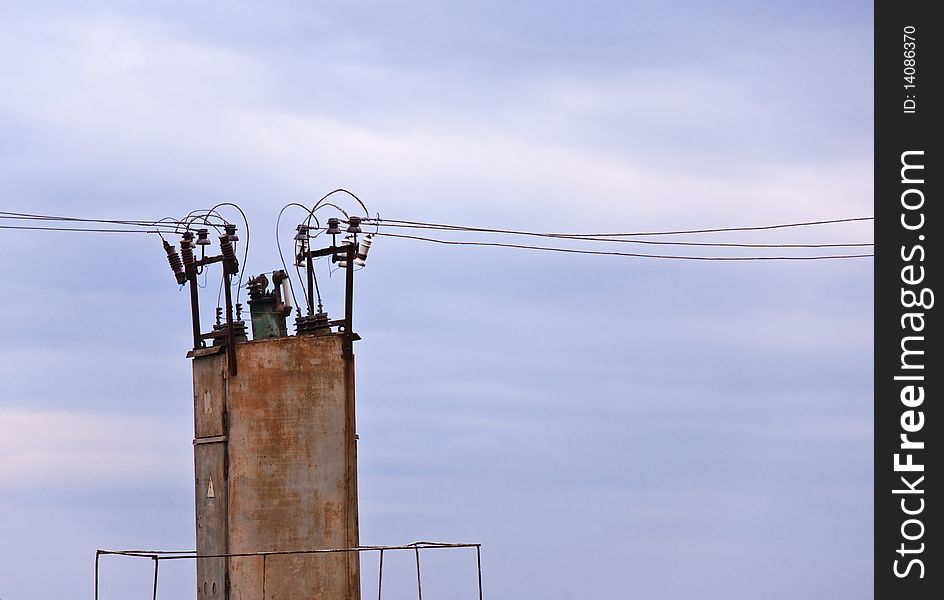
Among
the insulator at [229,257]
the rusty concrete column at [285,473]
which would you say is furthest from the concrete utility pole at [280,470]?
the insulator at [229,257]

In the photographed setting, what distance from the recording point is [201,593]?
31750mm

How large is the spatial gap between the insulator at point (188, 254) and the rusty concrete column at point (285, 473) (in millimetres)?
→ 2513

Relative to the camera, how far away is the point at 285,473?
30875 millimetres

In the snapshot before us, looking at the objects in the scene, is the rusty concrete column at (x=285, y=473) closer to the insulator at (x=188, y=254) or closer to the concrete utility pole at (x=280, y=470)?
the concrete utility pole at (x=280, y=470)

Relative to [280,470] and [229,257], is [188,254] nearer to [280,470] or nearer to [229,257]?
[229,257]

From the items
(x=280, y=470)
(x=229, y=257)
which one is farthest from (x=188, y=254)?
(x=280, y=470)

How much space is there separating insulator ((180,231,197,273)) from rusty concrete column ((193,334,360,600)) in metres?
2.51

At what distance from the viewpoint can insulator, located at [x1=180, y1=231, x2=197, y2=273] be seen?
3300 cm

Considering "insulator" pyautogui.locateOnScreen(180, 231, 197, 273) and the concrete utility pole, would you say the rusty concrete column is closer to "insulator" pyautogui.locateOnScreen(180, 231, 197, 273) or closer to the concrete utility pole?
the concrete utility pole

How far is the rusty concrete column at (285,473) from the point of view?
30.8 metres

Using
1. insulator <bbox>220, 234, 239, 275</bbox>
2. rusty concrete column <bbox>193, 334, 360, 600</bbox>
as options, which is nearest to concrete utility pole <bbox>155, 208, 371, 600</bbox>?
rusty concrete column <bbox>193, 334, 360, 600</bbox>
